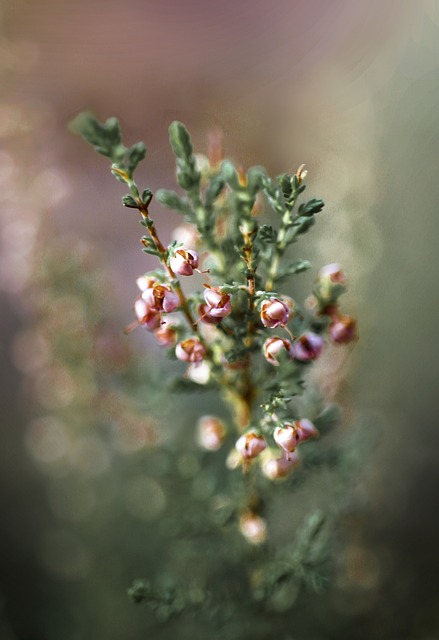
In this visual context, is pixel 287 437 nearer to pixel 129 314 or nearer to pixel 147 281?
pixel 147 281

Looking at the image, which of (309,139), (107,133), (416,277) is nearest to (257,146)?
(309,139)

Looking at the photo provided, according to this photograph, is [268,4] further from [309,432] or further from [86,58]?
[309,432]

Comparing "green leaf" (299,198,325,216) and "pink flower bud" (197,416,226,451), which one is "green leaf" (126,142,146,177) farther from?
"pink flower bud" (197,416,226,451)

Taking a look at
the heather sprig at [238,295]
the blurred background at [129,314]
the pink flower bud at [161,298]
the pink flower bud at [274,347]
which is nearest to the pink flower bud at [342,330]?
the heather sprig at [238,295]

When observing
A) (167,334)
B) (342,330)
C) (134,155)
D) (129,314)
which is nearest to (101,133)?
(134,155)

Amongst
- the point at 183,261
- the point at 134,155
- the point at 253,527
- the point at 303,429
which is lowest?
the point at 253,527

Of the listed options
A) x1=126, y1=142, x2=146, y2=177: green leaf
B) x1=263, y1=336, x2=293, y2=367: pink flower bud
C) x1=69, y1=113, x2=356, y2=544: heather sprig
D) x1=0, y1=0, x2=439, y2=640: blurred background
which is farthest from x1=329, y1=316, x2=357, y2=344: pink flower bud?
x1=0, y1=0, x2=439, y2=640: blurred background

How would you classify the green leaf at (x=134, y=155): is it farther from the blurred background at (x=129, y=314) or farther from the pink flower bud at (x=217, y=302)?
the blurred background at (x=129, y=314)
